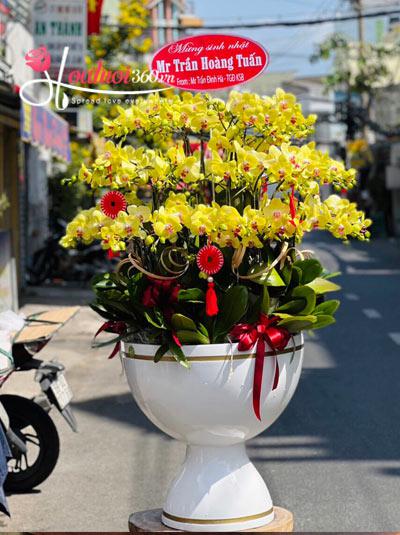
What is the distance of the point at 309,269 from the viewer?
4.32m

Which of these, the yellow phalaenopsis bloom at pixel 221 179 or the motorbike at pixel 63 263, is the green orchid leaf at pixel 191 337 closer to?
the yellow phalaenopsis bloom at pixel 221 179

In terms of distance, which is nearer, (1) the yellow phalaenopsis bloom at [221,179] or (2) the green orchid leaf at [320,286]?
(1) the yellow phalaenopsis bloom at [221,179]

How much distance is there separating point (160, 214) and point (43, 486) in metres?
3.42

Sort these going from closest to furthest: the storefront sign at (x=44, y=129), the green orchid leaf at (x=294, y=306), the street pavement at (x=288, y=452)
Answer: the green orchid leaf at (x=294, y=306), the street pavement at (x=288, y=452), the storefront sign at (x=44, y=129)

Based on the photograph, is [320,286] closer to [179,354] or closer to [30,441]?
[179,354]

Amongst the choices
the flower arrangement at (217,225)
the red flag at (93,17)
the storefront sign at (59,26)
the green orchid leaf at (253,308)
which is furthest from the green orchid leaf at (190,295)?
the red flag at (93,17)

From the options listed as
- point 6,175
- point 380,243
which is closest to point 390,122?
point 380,243

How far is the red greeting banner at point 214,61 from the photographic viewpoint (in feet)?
15.3

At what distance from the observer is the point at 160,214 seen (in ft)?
13.4

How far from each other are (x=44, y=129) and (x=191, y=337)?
10908 mm

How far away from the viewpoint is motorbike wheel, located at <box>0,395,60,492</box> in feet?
21.8

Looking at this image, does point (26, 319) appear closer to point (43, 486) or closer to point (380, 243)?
point (43, 486)

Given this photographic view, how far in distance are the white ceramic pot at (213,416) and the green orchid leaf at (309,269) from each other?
0.24 meters

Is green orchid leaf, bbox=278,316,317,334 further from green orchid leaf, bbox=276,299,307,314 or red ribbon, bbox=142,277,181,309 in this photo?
red ribbon, bbox=142,277,181,309
